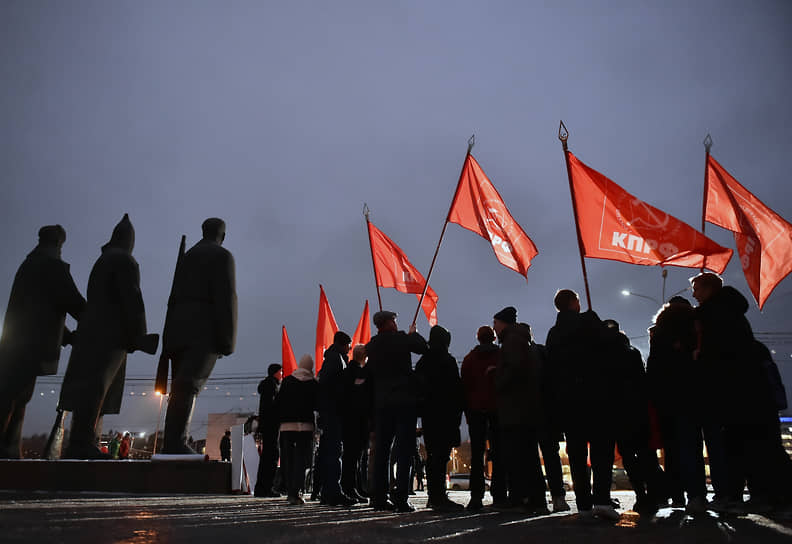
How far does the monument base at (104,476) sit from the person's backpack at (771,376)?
622 centimetres

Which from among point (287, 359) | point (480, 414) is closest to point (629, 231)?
point (480, 414)

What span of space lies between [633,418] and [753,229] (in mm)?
6410

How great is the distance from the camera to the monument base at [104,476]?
6730mm

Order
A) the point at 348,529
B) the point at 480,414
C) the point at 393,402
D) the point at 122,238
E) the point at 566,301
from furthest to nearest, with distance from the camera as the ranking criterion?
the point at 122,238, the point at 480,414, the point at 393,402, the point at 566,301, the point at 348,529

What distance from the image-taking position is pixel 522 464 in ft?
17.9

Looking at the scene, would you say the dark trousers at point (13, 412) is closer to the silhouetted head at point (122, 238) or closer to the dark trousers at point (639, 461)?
the silhouetted head at point (122, 238)

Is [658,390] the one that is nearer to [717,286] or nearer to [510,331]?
[717,286]

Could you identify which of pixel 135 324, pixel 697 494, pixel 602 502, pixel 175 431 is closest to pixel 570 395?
pixel 602 502

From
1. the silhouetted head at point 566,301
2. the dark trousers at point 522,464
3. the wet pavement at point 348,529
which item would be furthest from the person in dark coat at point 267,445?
the silhouetted head at point 566,301

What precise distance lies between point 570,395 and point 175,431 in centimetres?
492

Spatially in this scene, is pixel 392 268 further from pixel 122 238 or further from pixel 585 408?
pixel 585 408

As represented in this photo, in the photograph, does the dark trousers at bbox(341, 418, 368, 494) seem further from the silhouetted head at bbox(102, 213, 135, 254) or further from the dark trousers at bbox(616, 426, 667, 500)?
the silhouetted head at bbox(102, 213, 135, 254)

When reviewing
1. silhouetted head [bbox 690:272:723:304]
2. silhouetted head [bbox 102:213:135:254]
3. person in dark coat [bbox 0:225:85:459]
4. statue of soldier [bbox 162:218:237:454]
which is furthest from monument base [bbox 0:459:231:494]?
silhouetted head [bbox 690:272:723:304]

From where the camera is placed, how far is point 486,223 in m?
10.3
